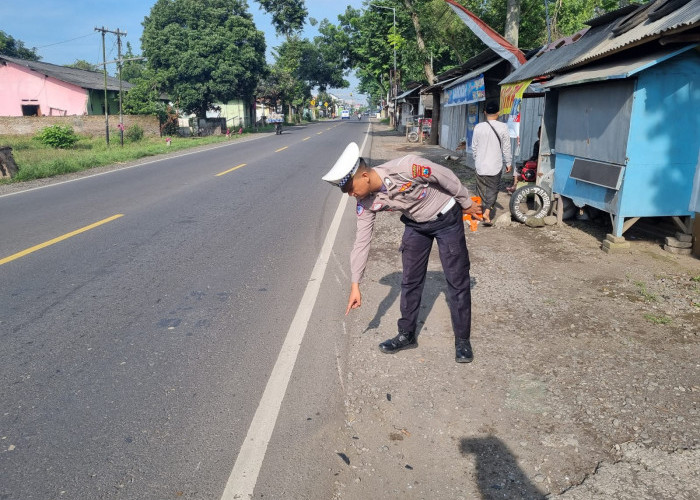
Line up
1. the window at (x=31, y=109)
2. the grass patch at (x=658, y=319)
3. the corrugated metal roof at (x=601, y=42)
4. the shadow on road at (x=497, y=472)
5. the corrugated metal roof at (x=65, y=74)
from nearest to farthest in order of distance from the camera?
Answer: the shadow on road at (x=497, y=472) < the grass patch at (x=658, y=319) < the corrugated metal roof at (x=601, y=42) < the corrugated metal roof at (x=65, y=74) < the window at (x=31, y=109)

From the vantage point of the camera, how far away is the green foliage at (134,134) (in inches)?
1313

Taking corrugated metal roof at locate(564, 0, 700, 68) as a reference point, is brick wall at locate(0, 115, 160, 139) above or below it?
below

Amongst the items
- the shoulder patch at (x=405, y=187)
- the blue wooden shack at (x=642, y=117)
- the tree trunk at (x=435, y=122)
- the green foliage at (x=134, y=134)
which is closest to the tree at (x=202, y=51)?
the green foliage at (x=134, y=134)

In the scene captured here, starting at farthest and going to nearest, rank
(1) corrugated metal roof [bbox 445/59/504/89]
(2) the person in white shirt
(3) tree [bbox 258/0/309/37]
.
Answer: (3) tree [bbox 258/0/309/37] → (1) corrugated metal roof [bbox 445/59/504/89] → (2) the person in white shirt

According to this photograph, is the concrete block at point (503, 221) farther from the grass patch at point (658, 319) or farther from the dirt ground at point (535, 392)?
the grass patch at point (658, 319)

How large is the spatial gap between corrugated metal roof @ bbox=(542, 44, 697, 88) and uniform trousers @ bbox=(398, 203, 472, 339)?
3775 mm

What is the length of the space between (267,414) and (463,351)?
1540 mm

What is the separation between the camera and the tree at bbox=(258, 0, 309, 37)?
67812 millimetres

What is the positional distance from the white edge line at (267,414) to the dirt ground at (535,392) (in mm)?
426

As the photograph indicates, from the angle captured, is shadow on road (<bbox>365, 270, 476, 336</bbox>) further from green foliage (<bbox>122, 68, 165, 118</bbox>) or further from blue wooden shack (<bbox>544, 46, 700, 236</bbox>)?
green foliage (<bbox>122, 68, 165, 118</bbox>)

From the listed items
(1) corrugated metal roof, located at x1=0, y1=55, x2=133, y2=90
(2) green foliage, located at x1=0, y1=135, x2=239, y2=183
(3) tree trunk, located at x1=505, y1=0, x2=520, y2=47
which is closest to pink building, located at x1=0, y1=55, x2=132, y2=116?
(1) corrugated metal roof, located at x1=0, y1=55, x2=133, y2=90

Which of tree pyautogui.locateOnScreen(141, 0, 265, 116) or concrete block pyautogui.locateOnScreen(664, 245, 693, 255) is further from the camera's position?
tree pyautogui.locateOnScreen(141, 0, 265, 116)

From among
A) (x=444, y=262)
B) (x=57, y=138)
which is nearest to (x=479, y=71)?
(x=444, y=262)

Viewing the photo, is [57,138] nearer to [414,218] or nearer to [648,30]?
[648,30]
